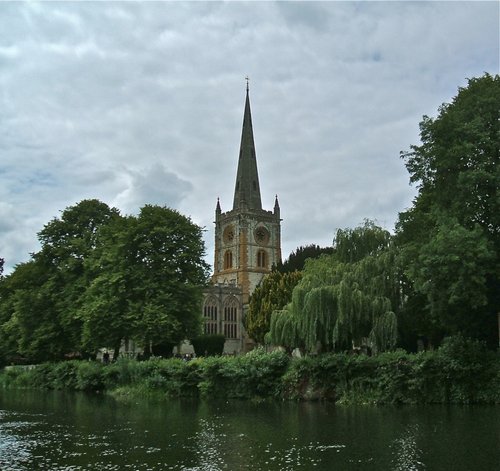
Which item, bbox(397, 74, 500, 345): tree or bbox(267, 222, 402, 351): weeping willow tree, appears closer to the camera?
bbox(397, 74, 500, 345): tree

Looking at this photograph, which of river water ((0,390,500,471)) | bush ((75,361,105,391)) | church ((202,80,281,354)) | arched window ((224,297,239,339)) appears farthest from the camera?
church ((202,80,281,354))

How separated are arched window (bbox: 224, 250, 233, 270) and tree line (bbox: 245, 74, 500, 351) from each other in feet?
211

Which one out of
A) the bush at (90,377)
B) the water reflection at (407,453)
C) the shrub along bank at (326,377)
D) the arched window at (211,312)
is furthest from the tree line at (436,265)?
the arched window at (211,312)

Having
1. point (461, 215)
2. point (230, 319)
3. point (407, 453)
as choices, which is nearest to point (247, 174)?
point (230, 319)

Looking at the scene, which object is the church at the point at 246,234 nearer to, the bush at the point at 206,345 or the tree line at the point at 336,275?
the bush at the point at 206,345

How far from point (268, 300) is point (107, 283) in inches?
982

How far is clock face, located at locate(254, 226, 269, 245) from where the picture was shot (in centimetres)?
10200

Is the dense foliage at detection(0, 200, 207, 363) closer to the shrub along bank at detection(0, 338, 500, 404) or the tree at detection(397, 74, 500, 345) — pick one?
the shrub along bank at detection(0, 338, 500, 404)

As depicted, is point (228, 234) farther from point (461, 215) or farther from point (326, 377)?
point (461, 215)

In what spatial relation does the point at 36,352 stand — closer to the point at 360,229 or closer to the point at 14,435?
the point at 360,229

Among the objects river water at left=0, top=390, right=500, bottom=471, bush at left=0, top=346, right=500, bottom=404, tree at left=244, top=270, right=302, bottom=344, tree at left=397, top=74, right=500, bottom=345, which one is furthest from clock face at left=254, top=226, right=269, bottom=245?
river water at left=0, top=390, right=500, bottom=471

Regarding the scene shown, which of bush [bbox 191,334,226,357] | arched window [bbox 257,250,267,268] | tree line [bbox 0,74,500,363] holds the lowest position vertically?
bush [bbox 191,334,226,357]

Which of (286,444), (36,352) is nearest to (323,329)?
(286,444)

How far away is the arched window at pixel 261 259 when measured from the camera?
100938mm
